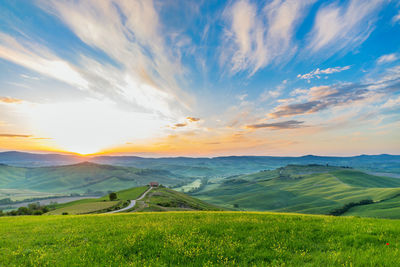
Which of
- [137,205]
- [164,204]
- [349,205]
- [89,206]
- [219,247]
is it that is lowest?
[349,205]

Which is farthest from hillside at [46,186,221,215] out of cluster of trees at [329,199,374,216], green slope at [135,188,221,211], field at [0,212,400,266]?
cluster of trees at [329,199,374,216]

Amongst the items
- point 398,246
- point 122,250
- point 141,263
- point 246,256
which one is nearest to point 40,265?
point 122,250

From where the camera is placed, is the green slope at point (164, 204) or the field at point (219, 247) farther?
the green slope at point (164, 204)

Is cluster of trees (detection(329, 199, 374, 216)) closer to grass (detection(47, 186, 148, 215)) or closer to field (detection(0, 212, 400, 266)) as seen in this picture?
grass (detection(47, 186, 148, 215))

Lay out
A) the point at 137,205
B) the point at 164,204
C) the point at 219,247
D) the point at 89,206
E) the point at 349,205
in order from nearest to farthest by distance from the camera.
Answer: the point at 219,247, the point at 137,205, the point at 89,206, the point at 164,204, the point at 349,205

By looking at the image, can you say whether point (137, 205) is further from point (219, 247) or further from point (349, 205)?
point (349, 205)

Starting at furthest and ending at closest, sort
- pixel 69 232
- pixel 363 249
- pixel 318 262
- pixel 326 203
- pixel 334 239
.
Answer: pixel 326 203, pixel 69 232, pixel 334 239, pixel 363 249, pixel 318 262

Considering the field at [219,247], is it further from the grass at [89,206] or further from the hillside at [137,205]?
the grass at [89,206]

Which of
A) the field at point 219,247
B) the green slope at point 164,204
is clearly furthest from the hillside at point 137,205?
the field at point 219,247

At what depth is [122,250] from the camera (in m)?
8.72

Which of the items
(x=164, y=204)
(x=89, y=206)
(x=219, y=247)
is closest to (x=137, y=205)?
(x=164, y=204)

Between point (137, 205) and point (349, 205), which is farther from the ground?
point (137, 205)

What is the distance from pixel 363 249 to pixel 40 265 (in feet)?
46.2

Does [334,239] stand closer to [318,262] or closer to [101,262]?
[318,262]
